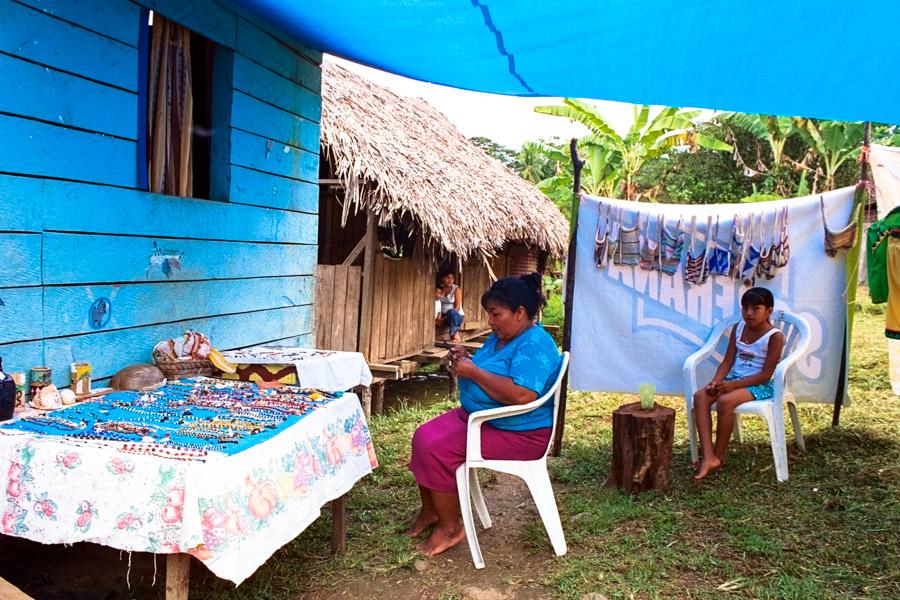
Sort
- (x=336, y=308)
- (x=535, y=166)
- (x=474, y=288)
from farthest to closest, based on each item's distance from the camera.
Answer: (x=535, y=166) < (x=474, y=288) < (x=336, y=308)

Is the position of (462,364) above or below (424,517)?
above

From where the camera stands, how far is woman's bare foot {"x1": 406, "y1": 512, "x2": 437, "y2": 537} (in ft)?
12.2

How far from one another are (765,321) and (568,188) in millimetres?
11199

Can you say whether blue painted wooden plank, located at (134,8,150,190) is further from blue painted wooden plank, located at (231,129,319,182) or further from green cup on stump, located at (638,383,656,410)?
green cup on stump, located at (638,383,656,410)

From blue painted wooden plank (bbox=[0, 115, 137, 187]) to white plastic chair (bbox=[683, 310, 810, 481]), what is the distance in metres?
3.93

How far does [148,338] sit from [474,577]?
6.48ft

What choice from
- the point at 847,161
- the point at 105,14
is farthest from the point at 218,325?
the point at 847,161

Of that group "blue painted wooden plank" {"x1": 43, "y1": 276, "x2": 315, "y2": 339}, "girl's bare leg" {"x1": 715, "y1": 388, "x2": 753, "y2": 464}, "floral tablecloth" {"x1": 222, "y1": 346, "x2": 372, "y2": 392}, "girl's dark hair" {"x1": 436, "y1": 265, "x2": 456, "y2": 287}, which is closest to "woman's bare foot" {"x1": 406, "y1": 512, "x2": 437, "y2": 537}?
"floral tablecloth" {"x1": 222, "y1": 346, "x2": 372, "y2": 392}

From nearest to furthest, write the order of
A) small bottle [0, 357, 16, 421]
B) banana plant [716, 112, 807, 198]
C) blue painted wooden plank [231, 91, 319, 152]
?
small bottle [0, 357, 16, 421]
blue painted wooden plank [231, 91, 319, 152]
banana plant [716, 112, 807, 198]

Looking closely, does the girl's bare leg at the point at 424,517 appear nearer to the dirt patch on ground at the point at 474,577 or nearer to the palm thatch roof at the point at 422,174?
the dirt patch on ground at the point at 474,577

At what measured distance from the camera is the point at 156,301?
3.49 m

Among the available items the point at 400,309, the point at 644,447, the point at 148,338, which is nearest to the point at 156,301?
the point at 148,338

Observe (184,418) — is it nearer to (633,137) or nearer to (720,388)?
(720,388)

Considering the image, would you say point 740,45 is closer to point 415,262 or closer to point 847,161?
point 415,262
